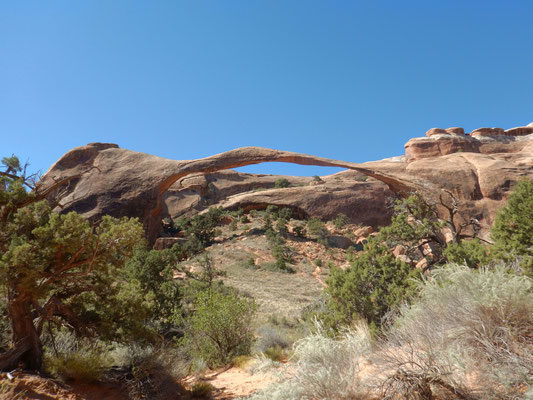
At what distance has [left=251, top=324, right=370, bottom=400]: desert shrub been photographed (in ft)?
10.7

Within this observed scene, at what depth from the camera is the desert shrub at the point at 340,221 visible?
94.7 feet

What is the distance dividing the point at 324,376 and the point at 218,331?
15.1 ft

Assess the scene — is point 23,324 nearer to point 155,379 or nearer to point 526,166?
point 155,379

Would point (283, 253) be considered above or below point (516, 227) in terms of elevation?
below

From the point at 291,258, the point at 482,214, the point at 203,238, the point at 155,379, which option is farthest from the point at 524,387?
the point at 203,238

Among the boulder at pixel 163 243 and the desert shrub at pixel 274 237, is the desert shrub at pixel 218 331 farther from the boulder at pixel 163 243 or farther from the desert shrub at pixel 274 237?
the boulder at pixel 163 243

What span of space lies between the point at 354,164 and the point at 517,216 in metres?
8.53

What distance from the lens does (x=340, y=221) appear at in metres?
28.9

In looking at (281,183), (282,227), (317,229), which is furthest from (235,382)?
(281,183)

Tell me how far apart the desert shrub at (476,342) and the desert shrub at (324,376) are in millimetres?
366

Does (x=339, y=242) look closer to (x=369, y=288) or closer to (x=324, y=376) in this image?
(x=369, y=288)

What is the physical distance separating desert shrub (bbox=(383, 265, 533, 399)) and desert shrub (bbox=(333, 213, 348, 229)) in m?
25.3

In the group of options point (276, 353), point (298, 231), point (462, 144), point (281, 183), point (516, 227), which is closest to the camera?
point (276, 353)

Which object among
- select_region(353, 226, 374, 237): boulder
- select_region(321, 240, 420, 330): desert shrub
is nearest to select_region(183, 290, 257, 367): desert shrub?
select_region(321, 240, 420, 330): desert shrub
